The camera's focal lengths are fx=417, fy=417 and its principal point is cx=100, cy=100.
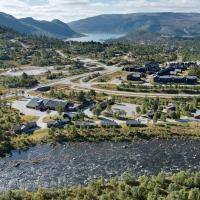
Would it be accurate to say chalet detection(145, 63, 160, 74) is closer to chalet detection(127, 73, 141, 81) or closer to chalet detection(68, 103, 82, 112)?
chalet detection(127, 73, 141, 81)

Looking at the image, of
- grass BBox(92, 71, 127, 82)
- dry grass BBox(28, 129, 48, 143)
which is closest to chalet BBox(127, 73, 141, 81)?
grass BBox(92, 71, 127, 82)

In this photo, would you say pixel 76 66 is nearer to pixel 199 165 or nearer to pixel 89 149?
pixel 89 149

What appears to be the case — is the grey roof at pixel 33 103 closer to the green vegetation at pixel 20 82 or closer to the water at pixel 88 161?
the green vegetation at pixel 20 82

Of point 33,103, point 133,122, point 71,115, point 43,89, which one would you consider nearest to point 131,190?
point 133,122

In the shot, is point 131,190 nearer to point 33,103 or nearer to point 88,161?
point 88,161

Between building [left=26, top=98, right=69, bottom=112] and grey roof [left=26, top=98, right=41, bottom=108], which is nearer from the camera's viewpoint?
building [left=26, top=98, right=69, bottom=112]

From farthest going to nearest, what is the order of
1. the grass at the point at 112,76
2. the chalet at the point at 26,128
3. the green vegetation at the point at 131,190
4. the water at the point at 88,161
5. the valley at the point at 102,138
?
the grass at the point at 112,76 → the chalet at the point at 26,128 → the water at the point at 88,161 → the valley at the point at 102,138 → the green vegetation at the point at 131,190

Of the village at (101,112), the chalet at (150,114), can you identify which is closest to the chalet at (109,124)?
the village at (101,112)
